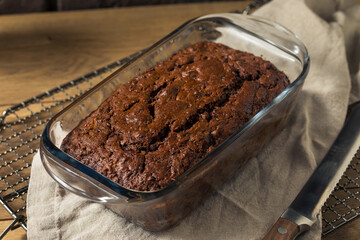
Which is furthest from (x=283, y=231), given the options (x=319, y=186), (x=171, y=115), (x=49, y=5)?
(x=49, y=5)

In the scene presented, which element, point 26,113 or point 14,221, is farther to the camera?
point 26,113

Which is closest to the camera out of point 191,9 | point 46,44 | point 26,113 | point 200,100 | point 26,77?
point 200,100

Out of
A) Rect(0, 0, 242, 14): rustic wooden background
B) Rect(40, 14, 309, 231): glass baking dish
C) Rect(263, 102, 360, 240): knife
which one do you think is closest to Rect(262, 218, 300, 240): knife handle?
Rect(263, 102, 360, 240): knife

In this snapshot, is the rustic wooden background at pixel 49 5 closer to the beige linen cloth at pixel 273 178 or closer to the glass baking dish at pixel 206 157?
the glass baking dish at pixel 206 157

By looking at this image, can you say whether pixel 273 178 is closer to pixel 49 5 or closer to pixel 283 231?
pixel 283 231

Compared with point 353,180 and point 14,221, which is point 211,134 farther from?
point 14,221

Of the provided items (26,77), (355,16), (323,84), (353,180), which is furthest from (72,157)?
(355,16)

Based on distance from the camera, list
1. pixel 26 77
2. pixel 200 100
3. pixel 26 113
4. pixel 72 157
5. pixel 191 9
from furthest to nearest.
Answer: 1. pixel 191 9
2. pixel 26 77
3. pixel 26 113
4. pixel 200 100
5. pixel 72 157

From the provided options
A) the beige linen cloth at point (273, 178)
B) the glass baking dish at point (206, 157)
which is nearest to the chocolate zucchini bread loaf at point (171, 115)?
the glass baking dish at point (206, 157)
